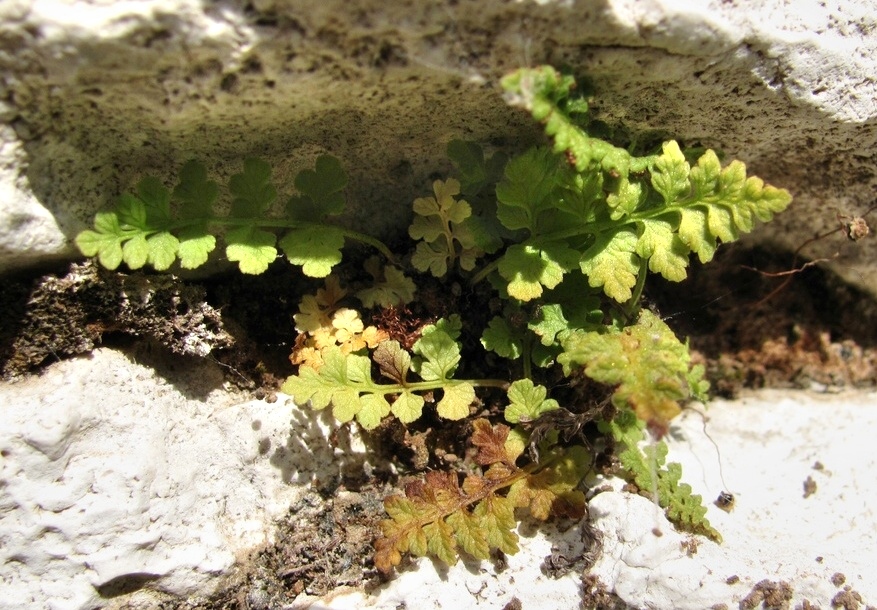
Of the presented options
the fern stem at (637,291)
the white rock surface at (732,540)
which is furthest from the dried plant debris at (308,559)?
the fern stem at (637,291)

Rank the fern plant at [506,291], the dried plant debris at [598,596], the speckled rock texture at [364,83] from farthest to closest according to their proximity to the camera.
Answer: the dried plant debris at [598,596] → the fern plant at [506,291] → the speckled rock texture at [364,83]

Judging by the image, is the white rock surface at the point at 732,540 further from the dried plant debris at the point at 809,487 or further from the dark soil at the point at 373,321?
the dark soil at the point at 373,321

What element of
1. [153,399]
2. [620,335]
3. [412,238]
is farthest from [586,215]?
[153,399]

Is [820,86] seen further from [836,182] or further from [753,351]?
[753,351]

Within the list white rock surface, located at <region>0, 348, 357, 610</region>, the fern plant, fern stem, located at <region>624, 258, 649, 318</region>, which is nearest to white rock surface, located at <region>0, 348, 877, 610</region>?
white rock surface, located at <region>0, 348, 357, 610</region>

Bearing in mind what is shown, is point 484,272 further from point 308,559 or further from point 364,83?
point 308,559

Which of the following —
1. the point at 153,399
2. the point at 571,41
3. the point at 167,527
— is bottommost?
the point at 167,527
